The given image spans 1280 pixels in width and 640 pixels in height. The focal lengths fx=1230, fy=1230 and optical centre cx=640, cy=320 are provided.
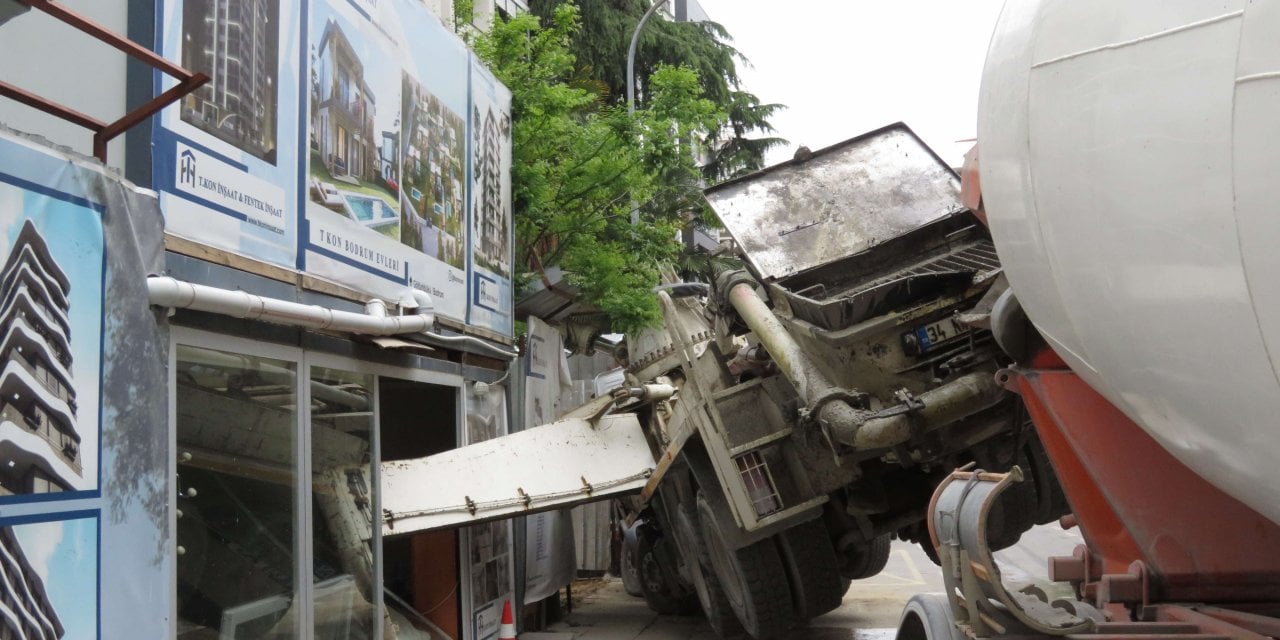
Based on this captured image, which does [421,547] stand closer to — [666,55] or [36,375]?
[36,375]

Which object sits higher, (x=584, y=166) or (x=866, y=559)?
(x=584, y=166)

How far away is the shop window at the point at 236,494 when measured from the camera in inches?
223

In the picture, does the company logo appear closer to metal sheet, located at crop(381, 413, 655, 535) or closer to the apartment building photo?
the apartment building photo

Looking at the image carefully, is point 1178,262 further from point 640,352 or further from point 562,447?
point 640,352

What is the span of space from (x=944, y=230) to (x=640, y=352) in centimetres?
462

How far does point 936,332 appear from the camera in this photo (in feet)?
24.1

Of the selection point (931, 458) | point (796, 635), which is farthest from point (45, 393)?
point (796, 635)

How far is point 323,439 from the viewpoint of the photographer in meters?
7.14

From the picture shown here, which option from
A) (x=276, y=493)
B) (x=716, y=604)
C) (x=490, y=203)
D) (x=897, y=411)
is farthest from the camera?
(x=490, y=203)

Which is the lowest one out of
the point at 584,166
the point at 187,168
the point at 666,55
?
the point at 187,168

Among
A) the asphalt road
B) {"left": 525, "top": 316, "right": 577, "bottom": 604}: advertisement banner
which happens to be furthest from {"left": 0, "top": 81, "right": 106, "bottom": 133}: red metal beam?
{"left": 525, "top": 316, "right": 577, "bottom": 604}: advertisement banner

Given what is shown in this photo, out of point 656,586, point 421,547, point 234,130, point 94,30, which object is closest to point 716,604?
point 656,586

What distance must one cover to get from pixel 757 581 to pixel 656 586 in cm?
321

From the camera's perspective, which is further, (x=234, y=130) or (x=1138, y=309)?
(x=234, y=130)
